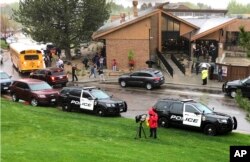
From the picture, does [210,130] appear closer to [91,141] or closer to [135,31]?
[91,141]

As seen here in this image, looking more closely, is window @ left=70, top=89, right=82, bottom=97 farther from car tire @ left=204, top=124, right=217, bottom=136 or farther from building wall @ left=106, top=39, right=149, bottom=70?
building wall @ left=106, top=39, right=149, bottom=70

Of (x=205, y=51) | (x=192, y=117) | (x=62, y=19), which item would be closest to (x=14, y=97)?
(x=192, y=117)

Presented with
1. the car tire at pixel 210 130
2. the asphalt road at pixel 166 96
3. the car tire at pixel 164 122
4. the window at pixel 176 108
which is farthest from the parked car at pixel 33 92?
the car tire at pixel 210 130

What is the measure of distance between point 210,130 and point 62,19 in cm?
3109

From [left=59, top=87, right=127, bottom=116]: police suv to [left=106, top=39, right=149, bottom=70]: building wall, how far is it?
18477 mm

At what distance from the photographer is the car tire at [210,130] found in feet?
67.4

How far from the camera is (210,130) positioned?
20.6m

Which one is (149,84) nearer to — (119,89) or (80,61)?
(119,89)

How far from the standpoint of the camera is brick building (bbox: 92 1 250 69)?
43.6 m

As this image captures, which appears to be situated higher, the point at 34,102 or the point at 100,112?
the point at 34,102

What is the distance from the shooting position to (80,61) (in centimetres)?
5162

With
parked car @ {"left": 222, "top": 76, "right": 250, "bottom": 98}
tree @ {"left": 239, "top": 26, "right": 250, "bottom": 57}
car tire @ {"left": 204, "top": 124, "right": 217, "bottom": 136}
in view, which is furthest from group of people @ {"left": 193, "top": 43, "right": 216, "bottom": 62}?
tree @ {"left": 239, "top": 26, "right": 250, "bottom": 57}

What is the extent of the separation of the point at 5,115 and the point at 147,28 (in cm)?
2426

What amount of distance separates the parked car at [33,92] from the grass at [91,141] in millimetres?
2683
